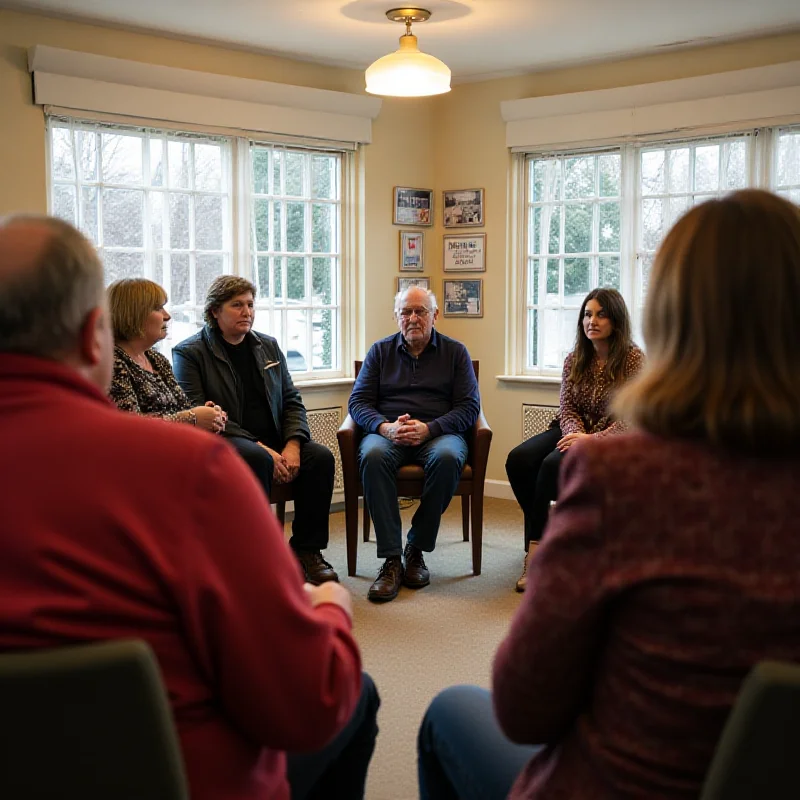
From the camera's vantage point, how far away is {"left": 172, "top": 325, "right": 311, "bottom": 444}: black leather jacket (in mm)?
4160

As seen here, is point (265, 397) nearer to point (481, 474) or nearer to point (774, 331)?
point (481, 474)

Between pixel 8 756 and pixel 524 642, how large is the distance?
57cm

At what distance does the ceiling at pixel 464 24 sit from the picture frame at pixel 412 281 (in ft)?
4.18

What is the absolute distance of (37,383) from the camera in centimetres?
113

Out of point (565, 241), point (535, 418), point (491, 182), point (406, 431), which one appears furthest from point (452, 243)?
point (406, 431)

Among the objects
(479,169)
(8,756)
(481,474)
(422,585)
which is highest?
(479,169)

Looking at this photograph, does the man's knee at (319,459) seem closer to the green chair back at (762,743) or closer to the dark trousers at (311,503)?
the dark trousers at (311,503)

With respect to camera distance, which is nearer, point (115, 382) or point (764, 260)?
point (764, 260)

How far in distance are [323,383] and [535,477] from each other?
164 centimetres

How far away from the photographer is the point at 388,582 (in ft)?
13.2

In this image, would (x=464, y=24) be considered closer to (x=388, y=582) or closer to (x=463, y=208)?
(x=463, y=208)

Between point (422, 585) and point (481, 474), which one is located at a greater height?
point (481, 474)

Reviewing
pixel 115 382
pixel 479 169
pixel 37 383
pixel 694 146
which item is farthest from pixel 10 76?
pixel 37 383

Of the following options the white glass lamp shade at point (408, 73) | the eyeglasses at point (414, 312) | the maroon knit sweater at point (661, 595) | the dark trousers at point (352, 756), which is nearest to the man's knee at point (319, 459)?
the eyeglasses at point (414, 312)
